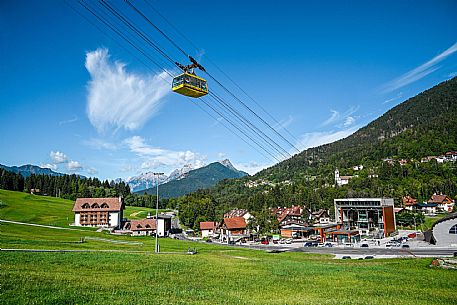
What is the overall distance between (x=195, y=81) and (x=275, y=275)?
620 inches

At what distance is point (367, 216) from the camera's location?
10756 cm

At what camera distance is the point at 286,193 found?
18400 cm

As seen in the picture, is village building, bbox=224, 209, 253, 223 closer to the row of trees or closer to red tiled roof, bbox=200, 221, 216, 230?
red tiled roof, bbox=200, 221, 216, 230

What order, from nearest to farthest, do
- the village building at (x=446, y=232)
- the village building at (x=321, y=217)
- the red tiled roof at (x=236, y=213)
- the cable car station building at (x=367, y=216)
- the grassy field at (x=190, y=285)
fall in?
1. the grassy field at (x=190, y=285)
2. the village building at (x=446, y=232)
3. the cable car station building at (x=367, y=216)
4. the village building at (x=321, y=217)
5. the red tiled roof at (x=236, y=213)

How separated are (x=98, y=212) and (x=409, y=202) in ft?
442

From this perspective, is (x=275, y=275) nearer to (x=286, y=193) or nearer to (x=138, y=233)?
(x=138, y=233)

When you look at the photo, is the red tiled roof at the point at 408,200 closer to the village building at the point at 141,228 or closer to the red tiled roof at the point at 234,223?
the red tiled roof at the point at 234,223

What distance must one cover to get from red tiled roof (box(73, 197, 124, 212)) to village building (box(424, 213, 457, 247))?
290 ft

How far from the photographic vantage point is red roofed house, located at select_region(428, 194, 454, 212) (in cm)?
14714

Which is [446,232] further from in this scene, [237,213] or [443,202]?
[237,213]

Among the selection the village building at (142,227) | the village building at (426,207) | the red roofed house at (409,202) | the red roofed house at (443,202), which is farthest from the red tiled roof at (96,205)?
the red roofed house at (443,202)

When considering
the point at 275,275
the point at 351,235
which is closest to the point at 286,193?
the point at 351,235

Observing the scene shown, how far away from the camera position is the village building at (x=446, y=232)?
2621 inches

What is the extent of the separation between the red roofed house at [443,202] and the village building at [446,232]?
92406 mm
